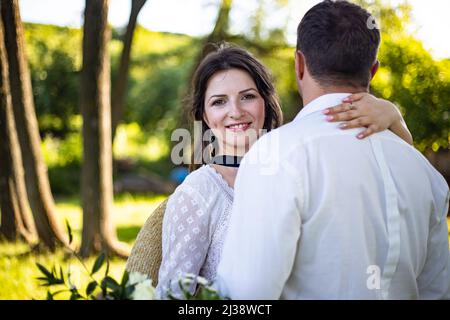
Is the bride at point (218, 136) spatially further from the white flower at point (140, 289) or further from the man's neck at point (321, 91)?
the white flower at point (140, 289)

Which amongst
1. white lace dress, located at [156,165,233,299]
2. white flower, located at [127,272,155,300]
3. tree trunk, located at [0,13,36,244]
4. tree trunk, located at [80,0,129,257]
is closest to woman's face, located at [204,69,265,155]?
white lace dress, located at [156,165,233,299]

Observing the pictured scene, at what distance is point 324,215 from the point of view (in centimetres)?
146

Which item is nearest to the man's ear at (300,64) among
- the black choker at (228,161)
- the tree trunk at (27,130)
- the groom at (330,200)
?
the groom at (330,200)

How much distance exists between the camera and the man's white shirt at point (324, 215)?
145 cm

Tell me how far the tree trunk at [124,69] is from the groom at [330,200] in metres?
4.13

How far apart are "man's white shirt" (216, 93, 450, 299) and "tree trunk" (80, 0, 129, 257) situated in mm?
3997

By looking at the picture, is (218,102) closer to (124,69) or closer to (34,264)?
(34,264)

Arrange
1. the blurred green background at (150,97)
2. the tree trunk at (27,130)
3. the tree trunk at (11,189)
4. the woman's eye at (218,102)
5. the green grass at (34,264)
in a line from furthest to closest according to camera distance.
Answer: the blurred green background at (150,97), the tree trunk at (11,189), the tree trunk at (27,130), the green grass at (34,264), the woman's eye at (218,102)

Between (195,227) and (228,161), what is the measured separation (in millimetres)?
416

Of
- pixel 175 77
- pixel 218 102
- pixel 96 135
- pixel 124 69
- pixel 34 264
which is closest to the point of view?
pixel 218 102

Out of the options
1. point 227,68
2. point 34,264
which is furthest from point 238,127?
point 34,264

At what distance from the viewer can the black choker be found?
2436mm

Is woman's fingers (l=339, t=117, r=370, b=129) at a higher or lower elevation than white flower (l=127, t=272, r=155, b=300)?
higher

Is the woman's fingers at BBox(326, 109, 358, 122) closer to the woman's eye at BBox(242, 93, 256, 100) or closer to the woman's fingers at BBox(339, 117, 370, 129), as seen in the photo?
the woman's fingers at BBox(339, 117, 370, 129)
